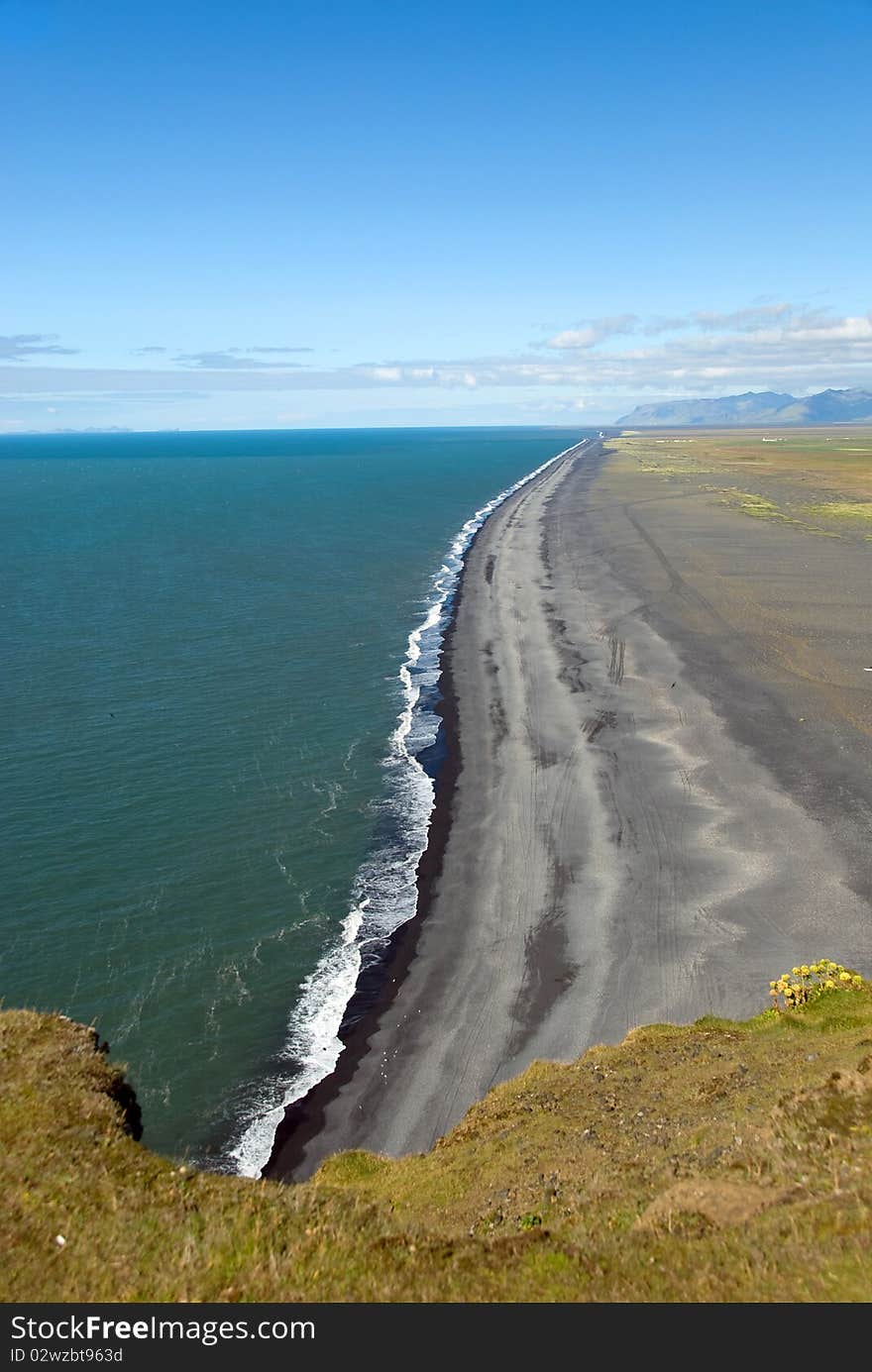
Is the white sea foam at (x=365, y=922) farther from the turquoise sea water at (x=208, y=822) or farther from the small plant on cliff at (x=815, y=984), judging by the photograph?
the small plant on cliff at (x=815, y=984)

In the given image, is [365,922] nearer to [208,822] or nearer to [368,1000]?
[368,1000]

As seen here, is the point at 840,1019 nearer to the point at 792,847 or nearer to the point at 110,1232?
the point at 792,847

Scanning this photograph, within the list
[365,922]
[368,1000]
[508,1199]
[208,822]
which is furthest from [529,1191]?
[208,822]

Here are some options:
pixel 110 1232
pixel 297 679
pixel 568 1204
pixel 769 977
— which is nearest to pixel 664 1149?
pixel 568 1204

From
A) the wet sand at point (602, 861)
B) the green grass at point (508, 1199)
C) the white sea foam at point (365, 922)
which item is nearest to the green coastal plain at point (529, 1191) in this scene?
the green grass at point (508, 1199)

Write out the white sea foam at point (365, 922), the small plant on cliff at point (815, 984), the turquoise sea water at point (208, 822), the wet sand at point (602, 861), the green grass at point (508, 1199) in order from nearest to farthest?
the green grass at point (508, 1199), the small plant on cliff at point (815, 984), the white sea foam at point (365, 922), the wet sand at point (602, 861), the turquoise sea water at point (208, 822)

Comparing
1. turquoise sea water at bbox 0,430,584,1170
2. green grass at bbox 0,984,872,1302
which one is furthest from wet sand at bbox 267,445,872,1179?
green grass at bbox 0,984,872,1302

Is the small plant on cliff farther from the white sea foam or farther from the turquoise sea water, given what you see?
the turquoise sea water
